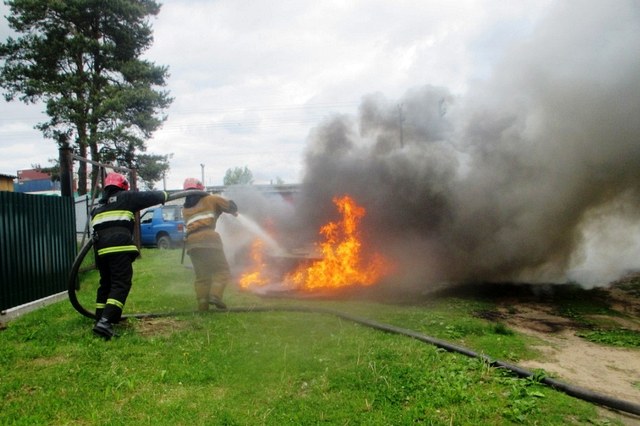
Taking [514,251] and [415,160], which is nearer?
[514,251]

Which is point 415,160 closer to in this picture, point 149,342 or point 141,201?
point 141,201

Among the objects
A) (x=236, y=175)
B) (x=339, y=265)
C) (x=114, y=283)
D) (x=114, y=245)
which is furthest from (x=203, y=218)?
(x=236, y=175)

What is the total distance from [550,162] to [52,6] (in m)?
20.7

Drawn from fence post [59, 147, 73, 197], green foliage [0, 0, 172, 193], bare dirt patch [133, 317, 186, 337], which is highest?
green foliage [0, 0, 172, 193]

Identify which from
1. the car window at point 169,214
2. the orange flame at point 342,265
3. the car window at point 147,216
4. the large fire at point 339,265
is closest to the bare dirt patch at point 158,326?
the large fire at point 339,265

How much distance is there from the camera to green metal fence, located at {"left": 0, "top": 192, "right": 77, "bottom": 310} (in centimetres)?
689

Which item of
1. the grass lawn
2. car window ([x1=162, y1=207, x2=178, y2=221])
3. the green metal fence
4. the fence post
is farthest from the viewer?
car window ([x1=162, y1=207, x2=178, y2=221])

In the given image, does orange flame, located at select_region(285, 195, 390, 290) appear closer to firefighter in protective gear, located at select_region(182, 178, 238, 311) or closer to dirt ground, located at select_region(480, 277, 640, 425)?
firefighter in protective gear, located at select_region(182, 178, 238, 311)

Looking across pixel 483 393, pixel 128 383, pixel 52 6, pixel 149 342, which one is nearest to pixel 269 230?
pixel 149 342

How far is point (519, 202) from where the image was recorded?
8.86 metres

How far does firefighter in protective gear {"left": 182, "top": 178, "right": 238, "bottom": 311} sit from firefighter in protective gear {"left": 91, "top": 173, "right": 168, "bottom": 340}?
3.18 feet

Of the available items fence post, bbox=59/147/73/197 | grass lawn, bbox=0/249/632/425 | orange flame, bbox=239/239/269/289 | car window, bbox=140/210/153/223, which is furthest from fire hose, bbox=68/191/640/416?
car window, bbox=140/210/153/223

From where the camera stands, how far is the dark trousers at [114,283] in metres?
5.56

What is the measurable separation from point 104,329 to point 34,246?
10.8ft
